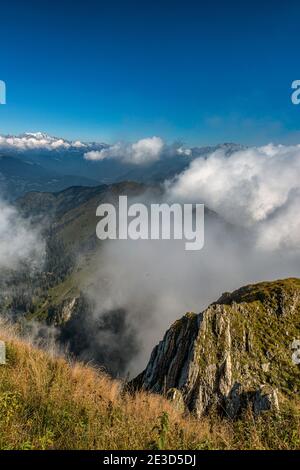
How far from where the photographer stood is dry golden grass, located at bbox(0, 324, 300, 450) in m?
7.92

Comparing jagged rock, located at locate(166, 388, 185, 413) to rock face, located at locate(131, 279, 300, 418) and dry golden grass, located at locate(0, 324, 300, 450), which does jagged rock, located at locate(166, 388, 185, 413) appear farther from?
rock face, located at locate(131, 279, 300, 418)

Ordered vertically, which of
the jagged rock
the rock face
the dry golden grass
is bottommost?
the rock face

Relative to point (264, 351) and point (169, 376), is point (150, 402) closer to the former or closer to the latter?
point (169, 376)

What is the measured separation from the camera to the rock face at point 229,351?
61.8m

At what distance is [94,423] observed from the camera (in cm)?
862

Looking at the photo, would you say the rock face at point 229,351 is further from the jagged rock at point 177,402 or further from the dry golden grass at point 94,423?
the dry golden grass at point 94,423

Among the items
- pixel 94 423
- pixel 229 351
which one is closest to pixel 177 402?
pixel 94 423

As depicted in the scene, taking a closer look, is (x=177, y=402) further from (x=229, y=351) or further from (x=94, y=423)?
(x=229, y=351)

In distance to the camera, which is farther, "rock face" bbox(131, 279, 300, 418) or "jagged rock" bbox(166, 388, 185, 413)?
"rock face" bbox(131, 279, 300, 418)

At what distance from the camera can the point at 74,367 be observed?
14.4 m

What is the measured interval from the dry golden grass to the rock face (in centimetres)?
4439

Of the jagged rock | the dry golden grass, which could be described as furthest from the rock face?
the dry golden grass

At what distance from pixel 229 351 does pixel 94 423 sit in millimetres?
65704
